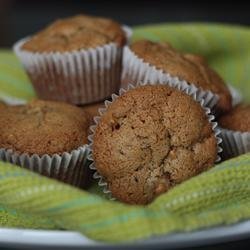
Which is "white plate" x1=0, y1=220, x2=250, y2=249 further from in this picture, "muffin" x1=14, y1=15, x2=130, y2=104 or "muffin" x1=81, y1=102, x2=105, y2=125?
"muffin" x1=14, y1=15, x2=130, y2=104

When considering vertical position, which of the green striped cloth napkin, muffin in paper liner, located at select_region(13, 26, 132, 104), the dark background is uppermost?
the green striped cloth napkin

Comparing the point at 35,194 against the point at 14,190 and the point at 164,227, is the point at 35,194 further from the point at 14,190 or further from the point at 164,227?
the point at 164,227

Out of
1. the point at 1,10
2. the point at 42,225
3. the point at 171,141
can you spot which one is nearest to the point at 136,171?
the point at 171,141

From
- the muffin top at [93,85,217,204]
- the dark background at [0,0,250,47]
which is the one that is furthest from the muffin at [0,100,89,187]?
the dark background at [0,0,250,47]

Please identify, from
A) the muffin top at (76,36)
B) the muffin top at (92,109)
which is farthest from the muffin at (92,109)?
the muffin top at (76,36)

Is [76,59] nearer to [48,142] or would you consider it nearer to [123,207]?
[48,142]

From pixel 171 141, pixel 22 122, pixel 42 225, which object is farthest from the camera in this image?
pixel 22 122
